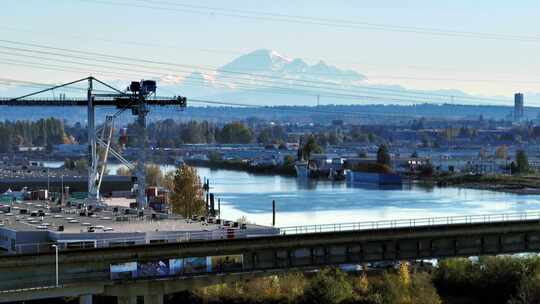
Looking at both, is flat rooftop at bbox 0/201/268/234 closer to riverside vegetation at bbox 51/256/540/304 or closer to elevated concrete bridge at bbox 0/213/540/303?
riverside vegetation at bbox 51/256/540/304

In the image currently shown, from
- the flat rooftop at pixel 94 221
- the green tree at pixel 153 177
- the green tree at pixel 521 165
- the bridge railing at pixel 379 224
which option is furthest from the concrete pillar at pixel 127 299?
the green tree at pixel 521 165

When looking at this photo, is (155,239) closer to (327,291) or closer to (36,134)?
(327,291)

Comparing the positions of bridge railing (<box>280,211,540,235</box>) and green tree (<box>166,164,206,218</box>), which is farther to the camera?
green tree (<box>166,164,206,218</box>)

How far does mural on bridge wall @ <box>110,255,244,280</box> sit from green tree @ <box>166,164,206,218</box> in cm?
1212

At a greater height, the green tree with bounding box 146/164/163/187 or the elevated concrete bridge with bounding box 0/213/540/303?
the elevated concrete bridge with bounding box 0/213/540/303

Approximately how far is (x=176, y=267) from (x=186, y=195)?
543 inches

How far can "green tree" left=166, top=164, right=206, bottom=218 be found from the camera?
86.4 ft

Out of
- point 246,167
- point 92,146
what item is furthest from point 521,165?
point 92,146

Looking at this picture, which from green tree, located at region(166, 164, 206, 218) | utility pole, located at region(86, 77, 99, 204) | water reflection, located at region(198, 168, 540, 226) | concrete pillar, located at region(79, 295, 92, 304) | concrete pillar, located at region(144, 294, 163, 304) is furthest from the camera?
water reflection, located at region(198, 168, 540, 226)

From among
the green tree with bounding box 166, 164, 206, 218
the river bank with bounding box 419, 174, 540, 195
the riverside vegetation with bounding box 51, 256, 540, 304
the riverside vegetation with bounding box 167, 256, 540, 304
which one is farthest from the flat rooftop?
the river bank with bounding box 419, 174, 540, 195

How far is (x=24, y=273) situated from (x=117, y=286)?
1109mm

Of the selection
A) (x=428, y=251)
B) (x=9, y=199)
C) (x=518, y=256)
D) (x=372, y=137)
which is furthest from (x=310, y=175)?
(x=372, y=137)

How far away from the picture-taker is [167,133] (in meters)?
112

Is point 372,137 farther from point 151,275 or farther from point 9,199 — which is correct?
point 151,275
